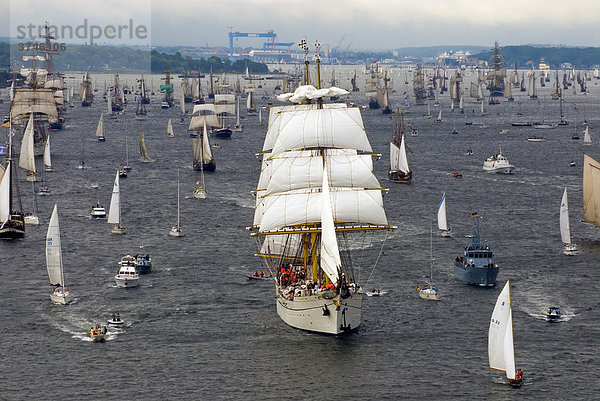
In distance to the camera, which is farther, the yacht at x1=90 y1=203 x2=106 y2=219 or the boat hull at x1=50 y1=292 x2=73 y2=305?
the yacht at x1=90 y1=203 x2=106 y2=219

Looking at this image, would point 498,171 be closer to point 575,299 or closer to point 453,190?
point 453,190

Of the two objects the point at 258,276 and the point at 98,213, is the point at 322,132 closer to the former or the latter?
the point at 258,276

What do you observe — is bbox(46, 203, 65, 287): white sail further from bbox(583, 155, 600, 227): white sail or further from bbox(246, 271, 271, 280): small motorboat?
bbox(583, 155, 600, 227): white sail

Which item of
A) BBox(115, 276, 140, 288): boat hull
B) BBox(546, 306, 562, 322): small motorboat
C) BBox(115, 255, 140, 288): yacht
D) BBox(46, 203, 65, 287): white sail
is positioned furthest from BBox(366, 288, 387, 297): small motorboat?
BBox(46, 203, 65, 287): white sail

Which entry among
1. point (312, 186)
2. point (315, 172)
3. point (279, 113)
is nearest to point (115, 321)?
point (312, 186)

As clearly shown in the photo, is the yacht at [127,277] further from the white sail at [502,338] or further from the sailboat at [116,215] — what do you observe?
the white sail at [502,338]

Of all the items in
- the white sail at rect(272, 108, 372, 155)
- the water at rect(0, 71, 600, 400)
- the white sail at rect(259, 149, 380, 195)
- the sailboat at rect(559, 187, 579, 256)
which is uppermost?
the white sail at rect(272, 108, 372, 155)

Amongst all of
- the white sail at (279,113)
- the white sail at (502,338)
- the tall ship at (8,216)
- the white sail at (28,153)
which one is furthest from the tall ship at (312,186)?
the white sail at (28,153)

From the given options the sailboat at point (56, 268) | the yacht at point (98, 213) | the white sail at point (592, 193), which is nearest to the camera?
the sailboat at point (56, 268)
